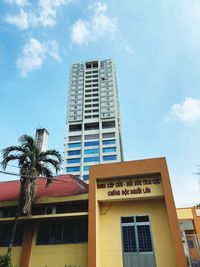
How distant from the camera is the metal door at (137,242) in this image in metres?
12.2

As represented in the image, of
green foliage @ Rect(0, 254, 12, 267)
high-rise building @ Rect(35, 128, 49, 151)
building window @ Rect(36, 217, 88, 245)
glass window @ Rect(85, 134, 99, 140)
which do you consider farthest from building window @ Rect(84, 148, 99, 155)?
green foliage @ Rect(0, 254, 12, 267)

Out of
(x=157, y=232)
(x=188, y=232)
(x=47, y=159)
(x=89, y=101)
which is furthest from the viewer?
(x=89, y=101)

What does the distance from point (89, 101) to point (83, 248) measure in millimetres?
77270

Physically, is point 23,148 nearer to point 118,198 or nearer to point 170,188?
point 118,198

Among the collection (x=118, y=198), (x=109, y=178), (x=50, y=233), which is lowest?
(x=50, y=233)

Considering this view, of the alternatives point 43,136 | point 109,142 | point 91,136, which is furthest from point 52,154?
point 91,136

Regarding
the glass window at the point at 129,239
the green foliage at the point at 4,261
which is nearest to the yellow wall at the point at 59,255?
the green foliage at the point at 4,261

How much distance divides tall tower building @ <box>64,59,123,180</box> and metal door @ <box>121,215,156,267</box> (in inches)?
2141

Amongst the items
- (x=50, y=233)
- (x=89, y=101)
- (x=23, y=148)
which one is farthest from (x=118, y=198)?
(x=89, y=101)

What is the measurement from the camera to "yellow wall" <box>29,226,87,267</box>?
12.9m

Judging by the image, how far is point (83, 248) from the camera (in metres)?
13.2

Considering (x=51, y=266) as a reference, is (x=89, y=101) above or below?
above

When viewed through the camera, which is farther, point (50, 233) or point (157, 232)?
point (50, 233)

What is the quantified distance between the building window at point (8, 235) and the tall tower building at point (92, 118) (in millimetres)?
52184
